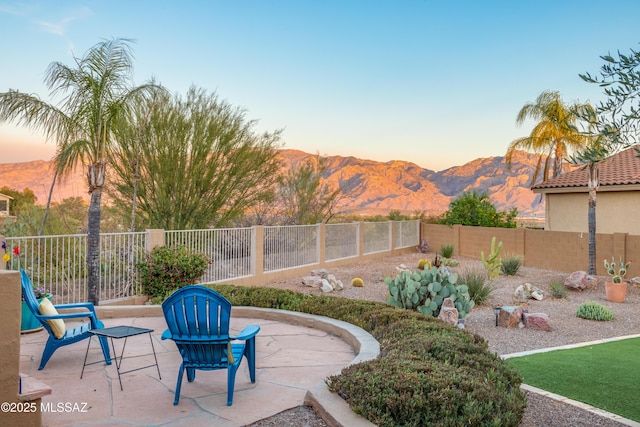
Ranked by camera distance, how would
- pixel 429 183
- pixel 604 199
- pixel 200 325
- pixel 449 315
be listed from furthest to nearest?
pixel 429 183, pixel 604 199, pixel 449 315, pixel 200 325

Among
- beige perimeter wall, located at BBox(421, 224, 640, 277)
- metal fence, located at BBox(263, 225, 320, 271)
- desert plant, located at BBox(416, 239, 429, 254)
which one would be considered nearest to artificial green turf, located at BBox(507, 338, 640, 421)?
metal fence, located at BBox(263, 225, 320, 271)

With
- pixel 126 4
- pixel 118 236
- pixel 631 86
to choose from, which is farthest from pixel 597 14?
pixel 118 236

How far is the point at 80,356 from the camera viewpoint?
18.1 ft

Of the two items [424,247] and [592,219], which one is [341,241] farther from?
[592,219]

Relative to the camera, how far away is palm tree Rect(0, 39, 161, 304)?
9.17m

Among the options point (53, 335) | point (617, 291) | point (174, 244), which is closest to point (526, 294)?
point (617, 291)

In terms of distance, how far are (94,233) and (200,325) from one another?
6.01 meters

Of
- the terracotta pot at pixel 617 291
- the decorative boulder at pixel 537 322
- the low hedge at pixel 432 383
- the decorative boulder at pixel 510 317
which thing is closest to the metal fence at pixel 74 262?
the low hedge at pixel 432 383

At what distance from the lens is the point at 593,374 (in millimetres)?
5945

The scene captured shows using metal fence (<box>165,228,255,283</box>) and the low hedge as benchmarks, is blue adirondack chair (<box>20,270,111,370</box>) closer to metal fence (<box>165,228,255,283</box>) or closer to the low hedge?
the low hedge

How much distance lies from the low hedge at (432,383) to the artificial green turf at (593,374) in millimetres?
1067

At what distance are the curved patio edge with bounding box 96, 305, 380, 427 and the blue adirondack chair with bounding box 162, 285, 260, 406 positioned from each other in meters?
0.82

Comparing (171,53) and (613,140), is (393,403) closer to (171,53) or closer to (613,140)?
(613,140)

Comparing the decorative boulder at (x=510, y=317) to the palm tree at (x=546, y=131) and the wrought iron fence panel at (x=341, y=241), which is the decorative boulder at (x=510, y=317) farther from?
the palm tree at (x=546, y=131)
